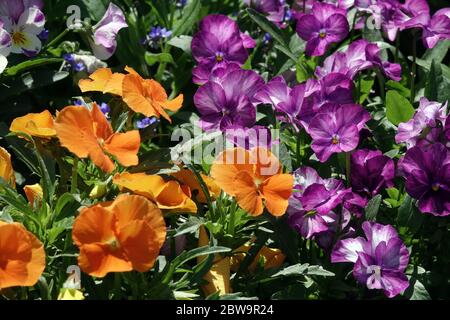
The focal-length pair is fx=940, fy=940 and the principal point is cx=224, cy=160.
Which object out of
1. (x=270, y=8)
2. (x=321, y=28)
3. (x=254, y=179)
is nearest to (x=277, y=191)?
(x=254, y=179)

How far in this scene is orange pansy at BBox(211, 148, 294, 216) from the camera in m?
2.06

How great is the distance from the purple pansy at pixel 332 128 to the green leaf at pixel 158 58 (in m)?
0.76

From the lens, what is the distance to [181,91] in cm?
314

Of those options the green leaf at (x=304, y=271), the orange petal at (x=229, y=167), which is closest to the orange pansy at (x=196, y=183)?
the orange petal at (x=229, y=167)

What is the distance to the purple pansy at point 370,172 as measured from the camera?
2.35m

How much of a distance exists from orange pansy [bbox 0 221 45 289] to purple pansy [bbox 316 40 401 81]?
111cm

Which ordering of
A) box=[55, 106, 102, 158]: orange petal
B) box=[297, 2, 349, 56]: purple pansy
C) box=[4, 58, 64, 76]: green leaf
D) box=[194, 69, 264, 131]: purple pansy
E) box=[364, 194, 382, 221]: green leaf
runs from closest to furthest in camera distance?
box=[55, 106, 102, 158]: orange petal → box=[364, 194, 382, 221]: green leaf → box=[194, 69, 264, 131]: purple pansy → box=[4, 58, 64, 76]: green leaf → box=[297, 2, 349, 56]: purple pansy

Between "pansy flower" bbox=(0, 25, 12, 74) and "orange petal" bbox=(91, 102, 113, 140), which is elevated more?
"pansy flower" bbox=(0, 25, 12, 74)

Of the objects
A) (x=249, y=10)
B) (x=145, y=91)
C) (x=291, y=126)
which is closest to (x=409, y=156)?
(x=291, y=126)

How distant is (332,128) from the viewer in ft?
7.67

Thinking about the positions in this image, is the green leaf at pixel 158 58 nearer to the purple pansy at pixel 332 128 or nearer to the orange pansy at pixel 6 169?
the purple pansy at pixel 332 128

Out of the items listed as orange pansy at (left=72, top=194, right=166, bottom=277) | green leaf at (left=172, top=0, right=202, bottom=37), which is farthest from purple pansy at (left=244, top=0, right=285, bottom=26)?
orange pansy at (left=72, top=194, right=166, bottom=277)

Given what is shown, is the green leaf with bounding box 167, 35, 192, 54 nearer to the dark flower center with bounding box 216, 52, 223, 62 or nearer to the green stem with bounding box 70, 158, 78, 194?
the dark flower center with bounding box 216, 52, 223, 62

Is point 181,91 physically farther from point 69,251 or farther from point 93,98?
A: point 69,251
